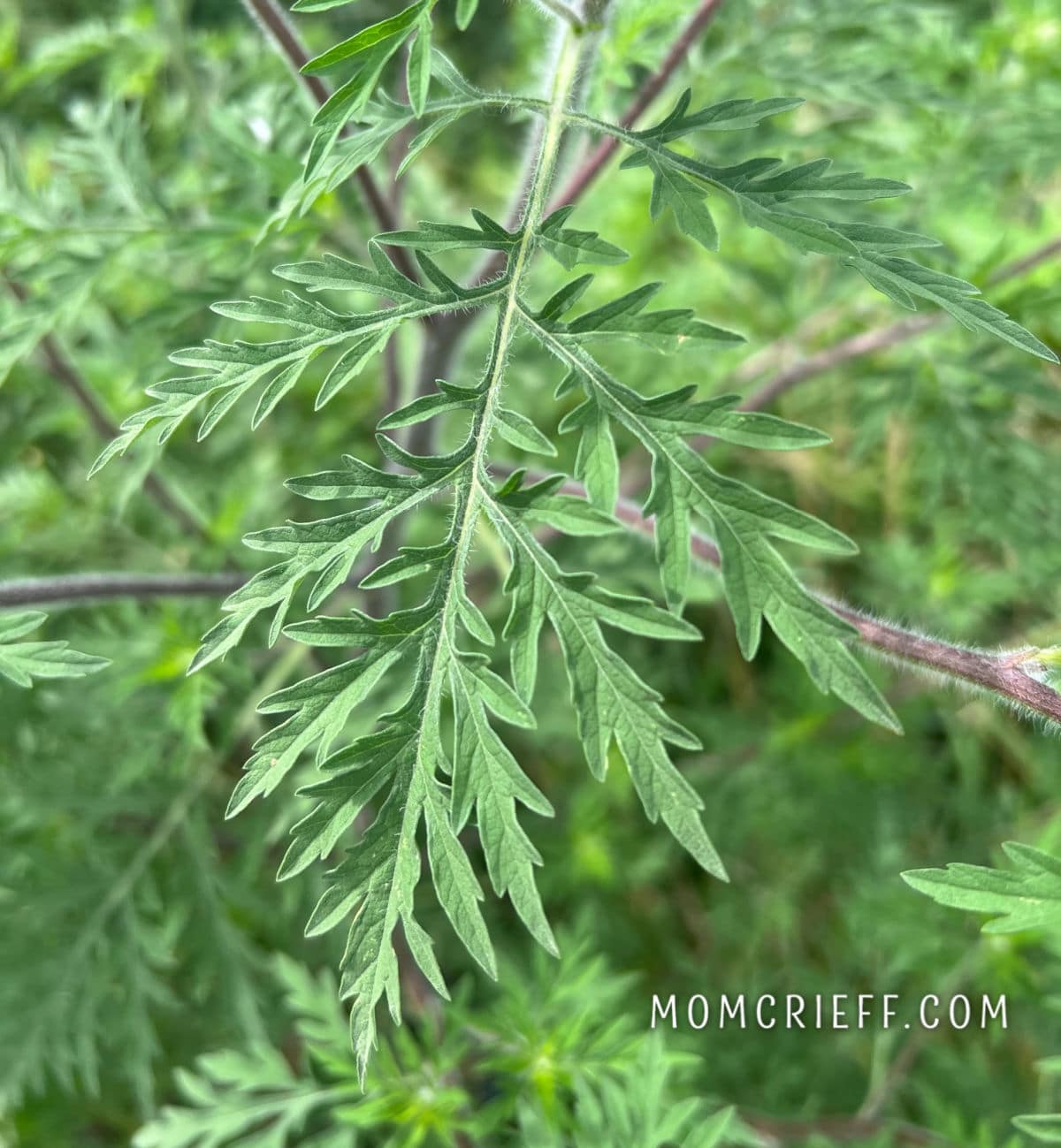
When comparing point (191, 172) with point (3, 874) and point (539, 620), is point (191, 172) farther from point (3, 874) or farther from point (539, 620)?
point (539, 620)

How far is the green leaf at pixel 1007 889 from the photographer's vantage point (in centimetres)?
117

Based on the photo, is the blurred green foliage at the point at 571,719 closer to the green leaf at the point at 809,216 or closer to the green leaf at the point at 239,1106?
the green leaf at the point at 239,1106

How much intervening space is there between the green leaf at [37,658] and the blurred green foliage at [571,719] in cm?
63

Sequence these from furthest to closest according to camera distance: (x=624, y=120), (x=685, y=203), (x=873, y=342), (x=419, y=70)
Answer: (x=873, y=342) < (x=624, y=120) < (x=685, y=203) < (x=419, y=70)

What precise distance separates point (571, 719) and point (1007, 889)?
155cm

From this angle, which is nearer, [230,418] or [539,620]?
[539,620]

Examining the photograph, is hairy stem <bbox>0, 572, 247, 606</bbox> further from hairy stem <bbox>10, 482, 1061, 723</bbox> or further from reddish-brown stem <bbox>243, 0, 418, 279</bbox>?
reddish-brown stem <bbox>243, 0, 418, 279</bbox>

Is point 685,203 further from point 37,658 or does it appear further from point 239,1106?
point 239,1106

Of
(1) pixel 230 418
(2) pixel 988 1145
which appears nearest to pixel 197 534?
(1) pixel 230 418

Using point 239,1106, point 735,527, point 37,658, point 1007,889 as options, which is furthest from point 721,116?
point 239,1106

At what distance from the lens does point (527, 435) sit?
1.28m

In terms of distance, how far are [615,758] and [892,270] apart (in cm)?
207

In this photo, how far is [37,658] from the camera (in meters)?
1.31

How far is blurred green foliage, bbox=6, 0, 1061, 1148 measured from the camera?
1.96 m
